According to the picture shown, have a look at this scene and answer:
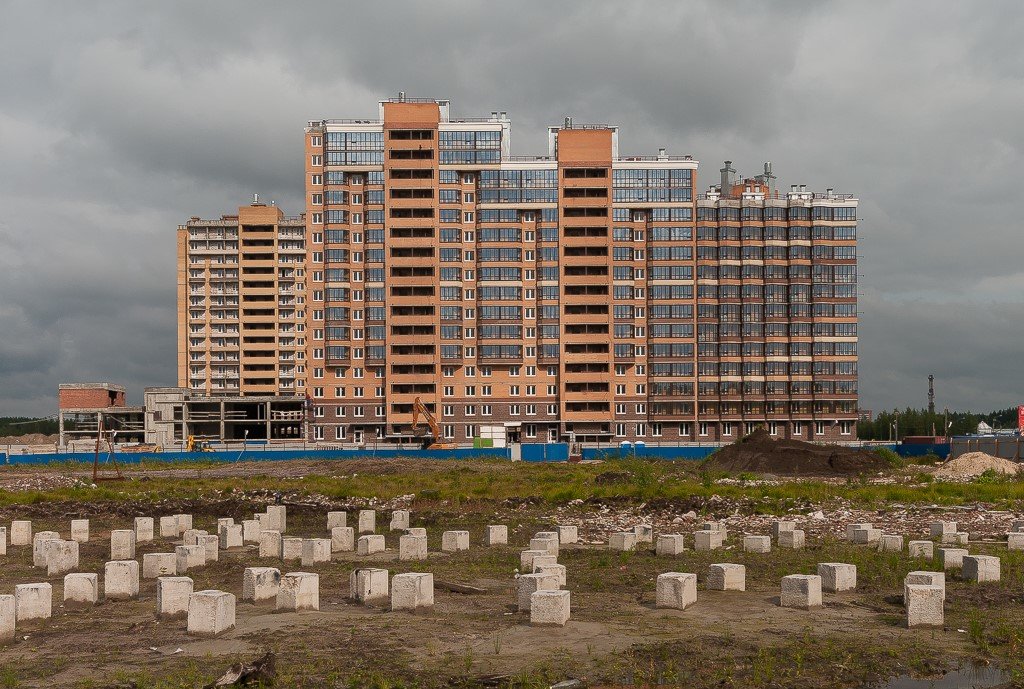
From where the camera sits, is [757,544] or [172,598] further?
[757,544]

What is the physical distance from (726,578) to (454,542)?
30.1 ft

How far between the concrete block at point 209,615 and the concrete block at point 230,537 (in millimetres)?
12018

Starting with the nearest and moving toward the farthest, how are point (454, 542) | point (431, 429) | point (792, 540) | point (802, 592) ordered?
point (802, 592)
point (792, 540)
point (454, 542)
point (431, 429)

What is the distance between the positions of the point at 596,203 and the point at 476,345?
2179cm

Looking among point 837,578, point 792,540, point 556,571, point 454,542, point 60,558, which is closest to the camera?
point 556,571

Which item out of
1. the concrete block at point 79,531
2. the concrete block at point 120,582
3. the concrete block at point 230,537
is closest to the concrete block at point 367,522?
the concrete block at point 230,537

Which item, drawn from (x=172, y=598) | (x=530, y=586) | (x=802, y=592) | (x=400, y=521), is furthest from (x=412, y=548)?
(x=802, y=592)

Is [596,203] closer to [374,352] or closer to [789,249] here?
[789,249]

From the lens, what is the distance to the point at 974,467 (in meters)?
53.6

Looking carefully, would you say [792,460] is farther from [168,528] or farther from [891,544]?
[168,528]

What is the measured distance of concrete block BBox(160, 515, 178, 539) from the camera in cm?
3164

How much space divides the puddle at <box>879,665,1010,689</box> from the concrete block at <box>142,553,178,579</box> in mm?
16073

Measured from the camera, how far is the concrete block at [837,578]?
65.0 feet

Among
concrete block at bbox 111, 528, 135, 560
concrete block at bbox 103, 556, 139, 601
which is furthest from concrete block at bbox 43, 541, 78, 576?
concrete block at bbox 103, 556, 139, 601
